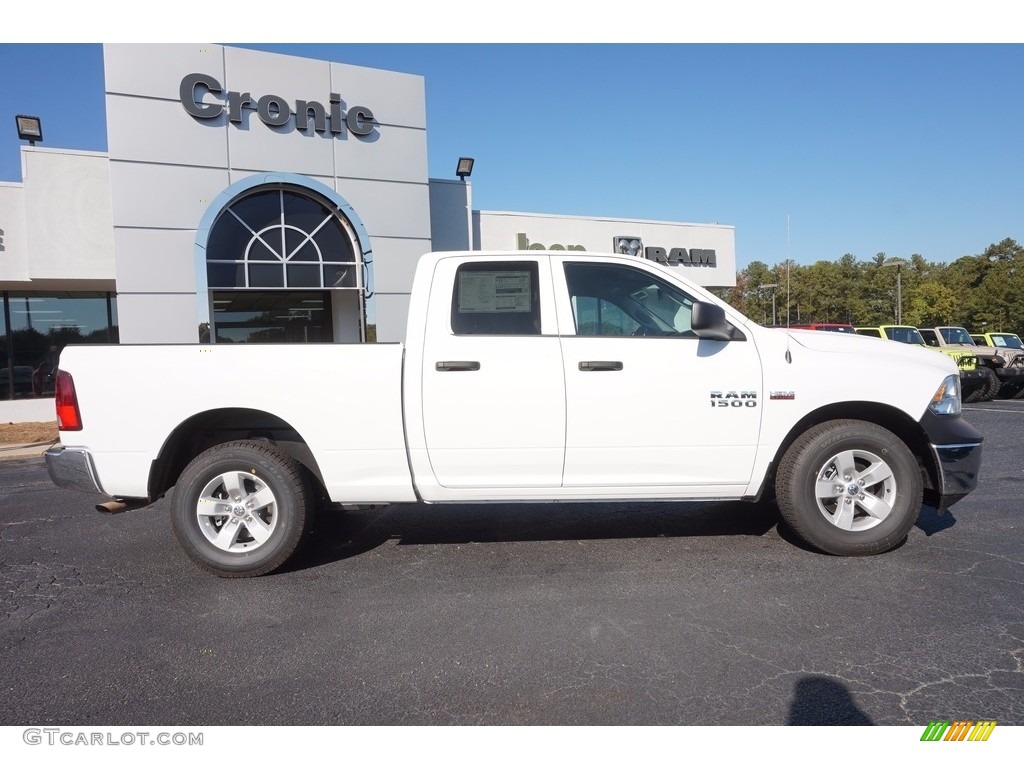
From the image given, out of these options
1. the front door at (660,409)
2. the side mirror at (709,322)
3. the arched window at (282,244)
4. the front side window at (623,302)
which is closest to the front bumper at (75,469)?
the front door at (660,409)

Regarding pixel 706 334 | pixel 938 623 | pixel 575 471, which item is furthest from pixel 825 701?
pixel 706 334

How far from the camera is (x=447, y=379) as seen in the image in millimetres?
4324

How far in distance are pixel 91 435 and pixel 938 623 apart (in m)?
4.97

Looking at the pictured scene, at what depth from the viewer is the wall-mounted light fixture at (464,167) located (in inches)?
686

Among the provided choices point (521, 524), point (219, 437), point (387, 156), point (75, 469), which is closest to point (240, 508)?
point (219, 437)

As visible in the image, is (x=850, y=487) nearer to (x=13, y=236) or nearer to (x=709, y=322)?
(x=709, y=322)

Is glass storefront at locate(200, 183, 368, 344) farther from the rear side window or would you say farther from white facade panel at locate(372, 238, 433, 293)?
the rear side window

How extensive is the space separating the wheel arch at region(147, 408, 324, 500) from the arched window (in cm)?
1043

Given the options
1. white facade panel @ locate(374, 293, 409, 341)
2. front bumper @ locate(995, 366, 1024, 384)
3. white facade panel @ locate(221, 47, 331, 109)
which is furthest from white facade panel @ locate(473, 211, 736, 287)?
front bumper @ locate(995, 366, 1024, 384)

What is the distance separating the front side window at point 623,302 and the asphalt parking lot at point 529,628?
1549mm

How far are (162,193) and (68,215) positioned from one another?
2769mm

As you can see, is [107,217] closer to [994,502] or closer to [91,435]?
[91,435]

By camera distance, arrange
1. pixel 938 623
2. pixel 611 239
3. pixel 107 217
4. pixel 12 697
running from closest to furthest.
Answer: pixel 12 697 < pixel 938 623 < pixel 107 217 < pixel 611 239
